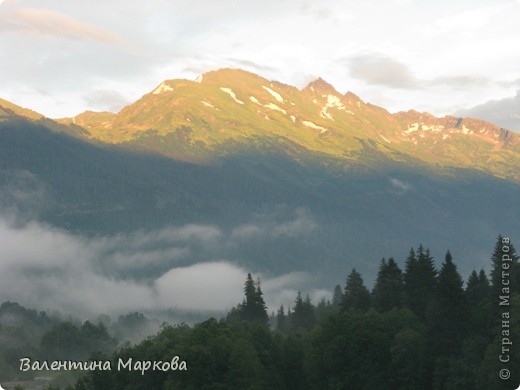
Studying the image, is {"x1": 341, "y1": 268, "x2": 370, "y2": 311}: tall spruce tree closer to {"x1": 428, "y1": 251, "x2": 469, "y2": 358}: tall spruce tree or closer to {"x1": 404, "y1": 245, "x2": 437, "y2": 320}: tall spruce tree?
{"x1": 404, "y1": 245, "x2": 437, "y2": 320}: tall spruce tree

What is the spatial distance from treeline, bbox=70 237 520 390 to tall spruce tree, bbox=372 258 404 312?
15 cm

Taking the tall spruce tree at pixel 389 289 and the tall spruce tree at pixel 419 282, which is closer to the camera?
the tall spruce tree at pixel 419 282

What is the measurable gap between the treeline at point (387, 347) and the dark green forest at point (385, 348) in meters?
0.12

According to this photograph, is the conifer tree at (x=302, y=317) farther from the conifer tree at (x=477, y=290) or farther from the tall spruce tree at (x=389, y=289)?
the conifer tree at (x=477, y=290)

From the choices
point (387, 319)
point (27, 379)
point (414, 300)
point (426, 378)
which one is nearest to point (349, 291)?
point (414, 300)

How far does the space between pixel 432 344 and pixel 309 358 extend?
16.4 meters

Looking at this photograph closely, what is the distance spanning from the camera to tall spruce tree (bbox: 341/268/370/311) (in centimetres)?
12850

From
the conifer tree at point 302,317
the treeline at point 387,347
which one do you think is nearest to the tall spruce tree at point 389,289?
the treeline at point 387,347

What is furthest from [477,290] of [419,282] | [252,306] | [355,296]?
[252,306]

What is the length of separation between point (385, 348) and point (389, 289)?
67.4 ft

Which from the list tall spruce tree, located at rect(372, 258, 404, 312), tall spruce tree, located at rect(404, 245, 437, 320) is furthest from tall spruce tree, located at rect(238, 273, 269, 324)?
tall spruce tree, located at rect(404, 245, 437, 320)

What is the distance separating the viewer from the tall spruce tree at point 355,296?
128500mm

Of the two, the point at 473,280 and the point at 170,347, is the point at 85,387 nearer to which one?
the point at 170,347

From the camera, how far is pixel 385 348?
102750 mm
